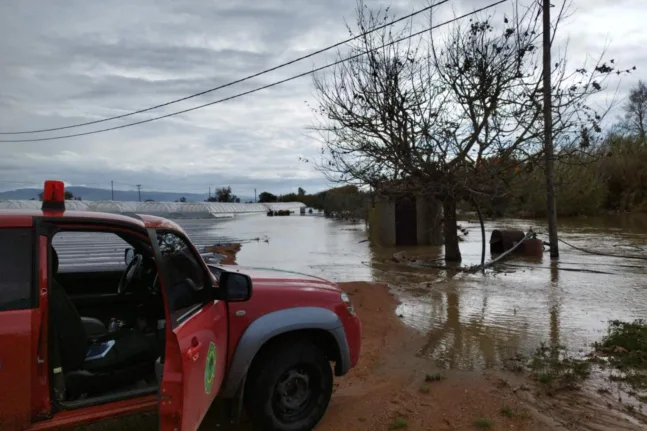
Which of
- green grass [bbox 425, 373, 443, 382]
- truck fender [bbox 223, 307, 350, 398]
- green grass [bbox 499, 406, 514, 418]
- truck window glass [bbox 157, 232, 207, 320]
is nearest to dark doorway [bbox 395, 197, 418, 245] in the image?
green grass [bbox 425, 373, 443, 382]

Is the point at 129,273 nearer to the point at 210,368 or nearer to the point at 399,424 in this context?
the point at 210,368

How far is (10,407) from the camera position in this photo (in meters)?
2.54

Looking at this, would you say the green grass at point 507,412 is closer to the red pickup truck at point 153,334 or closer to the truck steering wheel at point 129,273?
the red pickup truck at point 153,334

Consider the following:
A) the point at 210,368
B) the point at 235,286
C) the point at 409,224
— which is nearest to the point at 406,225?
the point at 409,224

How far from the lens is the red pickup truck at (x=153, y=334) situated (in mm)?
2607

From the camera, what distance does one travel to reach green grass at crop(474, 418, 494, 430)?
4.04 metres

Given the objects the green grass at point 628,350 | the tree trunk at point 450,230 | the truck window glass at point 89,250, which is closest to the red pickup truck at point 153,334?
the green grass at point 628,350

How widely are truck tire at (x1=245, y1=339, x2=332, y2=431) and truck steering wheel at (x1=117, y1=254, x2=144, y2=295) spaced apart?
129cm

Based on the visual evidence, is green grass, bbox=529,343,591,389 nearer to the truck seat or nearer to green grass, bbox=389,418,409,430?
green grass, bbox=389,418,409,430

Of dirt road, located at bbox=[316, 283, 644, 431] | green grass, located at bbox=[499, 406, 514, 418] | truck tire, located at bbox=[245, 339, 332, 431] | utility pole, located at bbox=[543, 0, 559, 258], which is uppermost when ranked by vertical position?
utility pole, located at bbox=[543, 0, 559, 258]

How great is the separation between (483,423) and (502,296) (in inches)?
248

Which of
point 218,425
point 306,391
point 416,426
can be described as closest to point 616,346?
point 416,426

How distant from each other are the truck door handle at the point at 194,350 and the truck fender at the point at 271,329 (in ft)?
2.21

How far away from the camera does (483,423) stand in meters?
4.06
